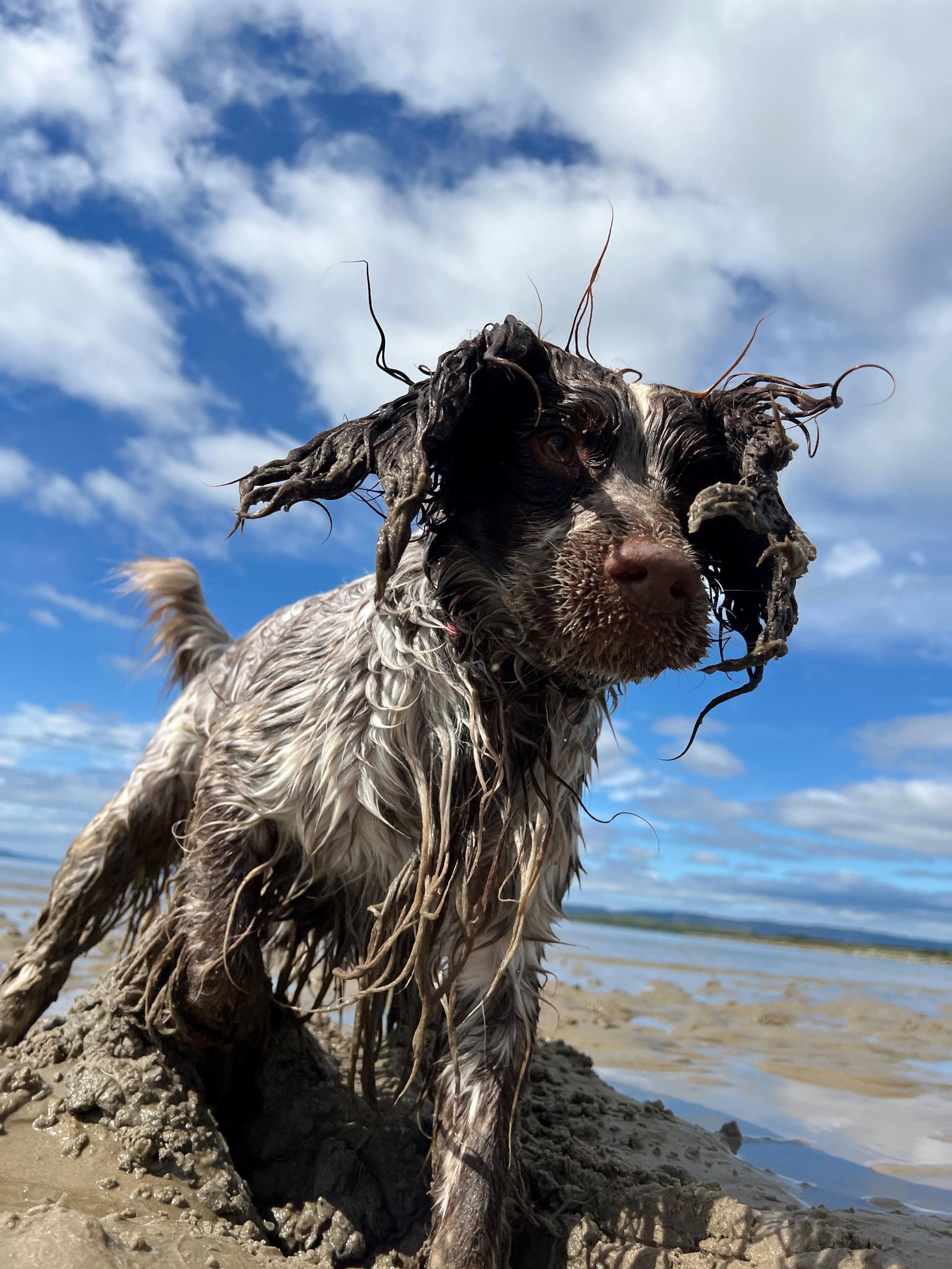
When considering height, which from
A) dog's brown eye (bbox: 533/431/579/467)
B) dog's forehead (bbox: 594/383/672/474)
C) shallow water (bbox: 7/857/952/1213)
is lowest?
shallow water (bbox: 7/857/952/1213)

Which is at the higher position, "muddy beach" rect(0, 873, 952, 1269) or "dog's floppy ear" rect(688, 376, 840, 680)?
"dog's floppy ear" rect(688, 376, 840, 680)

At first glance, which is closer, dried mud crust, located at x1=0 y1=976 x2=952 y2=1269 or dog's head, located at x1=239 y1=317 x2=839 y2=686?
dog's head, located at x1=239 y1=317 x2=839 y2=686

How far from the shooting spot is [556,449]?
2652 mm

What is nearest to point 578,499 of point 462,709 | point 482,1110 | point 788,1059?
point 462,709

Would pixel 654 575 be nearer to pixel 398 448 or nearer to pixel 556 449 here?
pixel 556 449

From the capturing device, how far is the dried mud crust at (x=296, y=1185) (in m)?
2.71

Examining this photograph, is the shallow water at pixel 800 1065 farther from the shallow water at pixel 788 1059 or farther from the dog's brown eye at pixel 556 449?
the dog's brown eye at pixel 556 449

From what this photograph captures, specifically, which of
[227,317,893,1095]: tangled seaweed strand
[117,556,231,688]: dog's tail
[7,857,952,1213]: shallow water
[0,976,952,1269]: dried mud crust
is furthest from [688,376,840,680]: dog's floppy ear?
[117,556,231,688]: dog's tail

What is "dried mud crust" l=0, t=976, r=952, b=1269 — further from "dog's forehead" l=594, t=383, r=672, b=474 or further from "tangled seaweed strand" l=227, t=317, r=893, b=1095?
"dog's forehead" l=594, t=383, r=672, b=474

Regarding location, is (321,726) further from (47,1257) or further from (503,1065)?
(47,1257)

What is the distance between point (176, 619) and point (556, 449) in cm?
321

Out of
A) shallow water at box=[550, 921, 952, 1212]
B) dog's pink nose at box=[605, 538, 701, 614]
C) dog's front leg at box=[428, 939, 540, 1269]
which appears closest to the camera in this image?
dog's pink nose at box=[605, 538, 701, 614]

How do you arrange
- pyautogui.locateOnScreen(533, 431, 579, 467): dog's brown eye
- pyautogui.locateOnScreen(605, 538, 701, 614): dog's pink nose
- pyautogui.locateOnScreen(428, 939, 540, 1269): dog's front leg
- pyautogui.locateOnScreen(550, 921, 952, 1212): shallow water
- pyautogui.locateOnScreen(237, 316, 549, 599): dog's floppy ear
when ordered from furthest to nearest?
1. pyautogui.locateOnScreen(550, 921, 952, 1212): shallow water
2. pyautogui.locateOnScreen(428, 939, 540, 1269): dog's front leg
3. pyautogui.locateOnScreen(533, 431, 579, 467): dog's brown eye
4. pyautogui.locateOnScreen(237, 316, 549, 599): dog's floppy ear
5. pyautogui.locateOnScreen(605, 538, 701, 614): dog's pink nose

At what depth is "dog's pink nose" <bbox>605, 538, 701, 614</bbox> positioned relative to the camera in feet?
7.61
